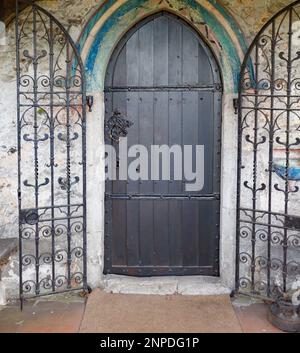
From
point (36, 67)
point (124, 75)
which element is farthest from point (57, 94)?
point (124, 75)

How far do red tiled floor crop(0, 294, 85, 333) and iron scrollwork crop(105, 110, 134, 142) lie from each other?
1.51m

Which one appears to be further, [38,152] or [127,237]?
[127,237]

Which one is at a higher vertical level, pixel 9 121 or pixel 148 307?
pixel 9 121

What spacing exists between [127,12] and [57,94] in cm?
93

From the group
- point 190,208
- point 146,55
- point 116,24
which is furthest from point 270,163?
point 116,24

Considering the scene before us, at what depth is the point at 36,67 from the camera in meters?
3.80

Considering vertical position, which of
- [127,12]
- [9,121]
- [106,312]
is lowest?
[106,312]

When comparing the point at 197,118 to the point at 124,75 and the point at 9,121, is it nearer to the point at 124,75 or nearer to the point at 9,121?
the point at 124,75

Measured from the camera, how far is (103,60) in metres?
4.16

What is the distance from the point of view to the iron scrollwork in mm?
4258

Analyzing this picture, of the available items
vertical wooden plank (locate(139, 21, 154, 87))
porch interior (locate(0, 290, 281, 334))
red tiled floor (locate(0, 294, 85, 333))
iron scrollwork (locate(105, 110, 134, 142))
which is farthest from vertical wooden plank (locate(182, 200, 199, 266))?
vertical wooden plank (locate(139, 21, 154, 87))

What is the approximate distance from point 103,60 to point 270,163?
1690 millimetres

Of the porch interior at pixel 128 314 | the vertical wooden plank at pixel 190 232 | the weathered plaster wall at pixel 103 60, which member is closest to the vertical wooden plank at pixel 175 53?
the weathered plaster wall at pixel 103 60

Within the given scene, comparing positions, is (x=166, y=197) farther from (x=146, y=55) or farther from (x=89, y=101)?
(x=146, y=55)
